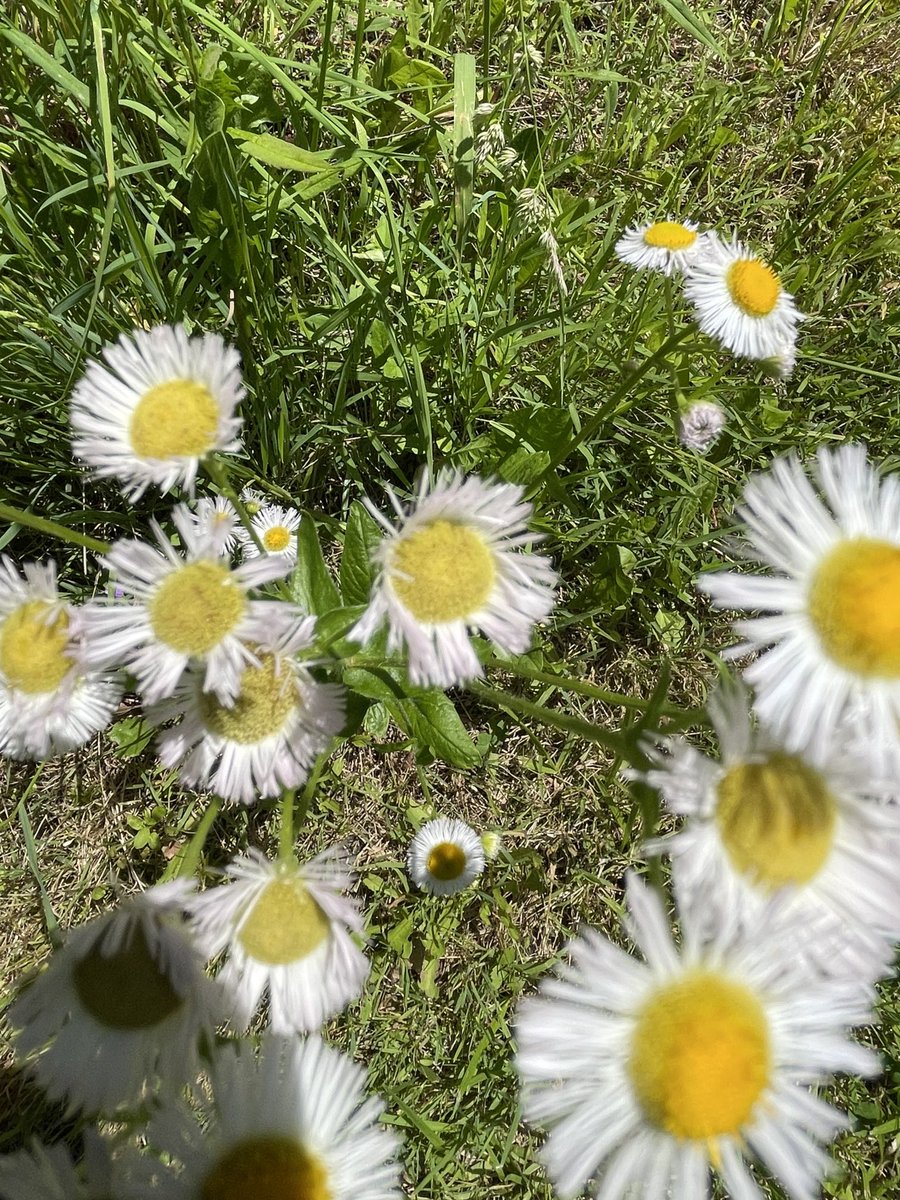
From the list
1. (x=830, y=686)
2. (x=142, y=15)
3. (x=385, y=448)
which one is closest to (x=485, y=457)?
(x=385, y=448)

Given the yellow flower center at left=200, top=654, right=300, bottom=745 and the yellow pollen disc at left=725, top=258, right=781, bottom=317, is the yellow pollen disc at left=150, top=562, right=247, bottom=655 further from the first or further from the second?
the yellow pollen disc at left=725, top=258, right=781, bottom=317

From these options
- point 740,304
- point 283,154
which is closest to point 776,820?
point 740,304

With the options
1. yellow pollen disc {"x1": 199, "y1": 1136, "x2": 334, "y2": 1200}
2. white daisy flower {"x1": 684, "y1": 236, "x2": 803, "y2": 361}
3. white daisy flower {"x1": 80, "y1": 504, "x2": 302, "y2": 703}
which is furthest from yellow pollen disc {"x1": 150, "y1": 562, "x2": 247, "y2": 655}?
white daisy flower {"x1": 684, "y1": 236, "x2": 803, "y2": 361}

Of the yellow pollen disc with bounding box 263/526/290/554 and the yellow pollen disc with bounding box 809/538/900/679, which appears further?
the yellow pollen disc with bounding box 263/526/290/554

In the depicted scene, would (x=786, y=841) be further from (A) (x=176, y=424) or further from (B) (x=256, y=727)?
(A) (x=176, y=424)

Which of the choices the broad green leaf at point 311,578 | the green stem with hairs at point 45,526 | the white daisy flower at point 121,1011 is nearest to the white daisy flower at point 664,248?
the broad green leaf at point 311,578

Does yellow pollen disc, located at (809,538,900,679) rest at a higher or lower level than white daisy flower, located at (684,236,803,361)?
lower

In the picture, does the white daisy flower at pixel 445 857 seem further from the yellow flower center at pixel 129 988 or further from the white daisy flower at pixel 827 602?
the white daisy flower at pixel 827 602

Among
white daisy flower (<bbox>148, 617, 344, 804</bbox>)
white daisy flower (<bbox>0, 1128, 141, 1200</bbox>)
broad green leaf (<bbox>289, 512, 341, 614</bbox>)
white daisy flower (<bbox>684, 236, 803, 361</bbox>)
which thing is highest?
white daisy flower (<bbox>684, 236, 803, 361</bbox>)
